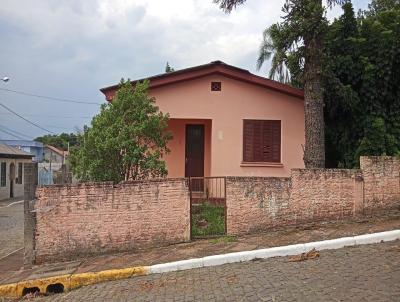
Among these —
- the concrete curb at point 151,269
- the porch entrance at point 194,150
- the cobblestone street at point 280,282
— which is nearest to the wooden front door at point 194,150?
the porch entrance at point 194,150

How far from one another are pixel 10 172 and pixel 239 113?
2119cm

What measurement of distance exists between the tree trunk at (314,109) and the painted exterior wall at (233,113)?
79.6 inches

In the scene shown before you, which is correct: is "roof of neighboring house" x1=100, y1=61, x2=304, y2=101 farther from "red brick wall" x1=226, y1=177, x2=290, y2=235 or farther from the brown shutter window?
"red brick wall" x1=226, y1=177, x2=290, y2=235

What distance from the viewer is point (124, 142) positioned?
10555mm

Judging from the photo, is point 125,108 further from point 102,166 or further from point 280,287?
point 280,287

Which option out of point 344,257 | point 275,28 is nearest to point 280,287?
point 344,257

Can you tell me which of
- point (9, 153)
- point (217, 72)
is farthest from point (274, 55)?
point (9, 153)

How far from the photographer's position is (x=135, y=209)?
926 cm

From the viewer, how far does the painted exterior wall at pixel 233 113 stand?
13555 millimetres

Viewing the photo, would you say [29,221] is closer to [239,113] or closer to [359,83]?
[239,113]

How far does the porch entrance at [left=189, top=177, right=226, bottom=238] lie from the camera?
9.70 meters

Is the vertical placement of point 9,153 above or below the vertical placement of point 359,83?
below

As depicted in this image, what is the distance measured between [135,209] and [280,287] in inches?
151

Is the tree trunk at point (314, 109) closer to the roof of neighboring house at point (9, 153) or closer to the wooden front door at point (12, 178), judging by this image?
the roof of neighboring house at point (9, 153)
